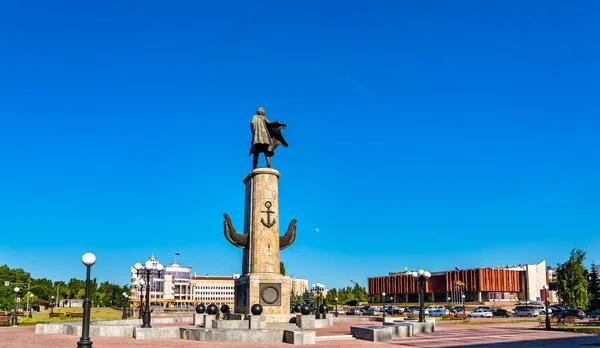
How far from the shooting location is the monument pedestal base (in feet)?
89.4

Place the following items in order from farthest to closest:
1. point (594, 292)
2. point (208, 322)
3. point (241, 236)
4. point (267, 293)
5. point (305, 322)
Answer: point (594, 292) < point (241, 236) < point (267, 293) < point (208, 322) < point (305, 322)

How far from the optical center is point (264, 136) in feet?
102

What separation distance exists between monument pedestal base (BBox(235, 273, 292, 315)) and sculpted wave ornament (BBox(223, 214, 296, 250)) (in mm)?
2095

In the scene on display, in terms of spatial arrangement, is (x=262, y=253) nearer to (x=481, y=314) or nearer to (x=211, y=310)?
(x=211, y=310)

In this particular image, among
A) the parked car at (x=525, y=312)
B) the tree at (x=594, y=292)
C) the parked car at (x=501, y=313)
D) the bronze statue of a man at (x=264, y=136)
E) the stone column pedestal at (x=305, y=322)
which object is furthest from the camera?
the tree at (x=594, y=292)

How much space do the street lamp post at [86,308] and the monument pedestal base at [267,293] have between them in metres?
13.8

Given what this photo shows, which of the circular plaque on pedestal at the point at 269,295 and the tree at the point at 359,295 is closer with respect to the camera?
the circular plaque on pedestal at the point at 269,295

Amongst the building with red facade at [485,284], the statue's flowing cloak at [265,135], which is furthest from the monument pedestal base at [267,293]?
the building with red facade at [485,284]

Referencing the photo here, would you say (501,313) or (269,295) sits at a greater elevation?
(269,295)

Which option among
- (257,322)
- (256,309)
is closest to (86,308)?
(257,322)

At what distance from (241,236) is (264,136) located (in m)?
5.84

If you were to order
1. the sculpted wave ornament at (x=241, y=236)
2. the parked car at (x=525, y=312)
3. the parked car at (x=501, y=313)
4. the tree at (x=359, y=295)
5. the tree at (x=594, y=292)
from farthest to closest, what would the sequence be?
the tree at (x=359, y=295), the tree at (x=594, y=292), the parked car at (x=501, y=313), the parked car at (x=525, y=312), the sculpted wave ornament at (x=241, y=236)

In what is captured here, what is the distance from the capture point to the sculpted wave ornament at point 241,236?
29.4m

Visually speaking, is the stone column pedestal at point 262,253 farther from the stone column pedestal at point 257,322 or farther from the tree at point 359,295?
the tree at point 359,295
